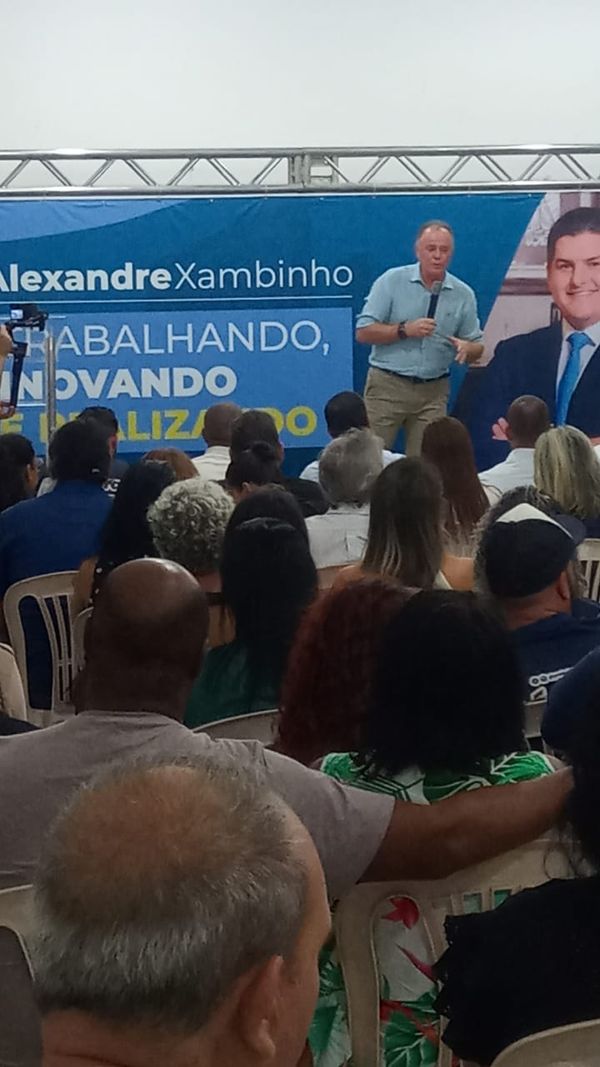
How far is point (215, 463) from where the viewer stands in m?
5.73

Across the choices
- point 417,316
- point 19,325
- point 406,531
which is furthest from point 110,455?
point 417,316

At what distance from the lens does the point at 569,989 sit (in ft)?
4.74

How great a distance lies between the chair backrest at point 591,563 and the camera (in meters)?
4.28

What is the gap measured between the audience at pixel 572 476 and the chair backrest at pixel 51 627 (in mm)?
1663

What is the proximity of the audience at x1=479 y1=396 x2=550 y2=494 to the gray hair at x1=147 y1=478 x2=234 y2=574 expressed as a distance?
2.03m

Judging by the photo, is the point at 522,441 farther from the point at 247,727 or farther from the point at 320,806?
the point at 320,806

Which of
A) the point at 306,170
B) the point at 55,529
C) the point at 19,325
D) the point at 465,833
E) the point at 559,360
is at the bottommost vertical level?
the point at 465,833

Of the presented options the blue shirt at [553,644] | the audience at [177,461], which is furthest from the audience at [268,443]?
the blue shirt at [553,644]

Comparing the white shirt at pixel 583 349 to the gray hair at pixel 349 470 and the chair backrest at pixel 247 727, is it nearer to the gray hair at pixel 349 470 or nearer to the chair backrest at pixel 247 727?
the gray hair at pixel 349 470

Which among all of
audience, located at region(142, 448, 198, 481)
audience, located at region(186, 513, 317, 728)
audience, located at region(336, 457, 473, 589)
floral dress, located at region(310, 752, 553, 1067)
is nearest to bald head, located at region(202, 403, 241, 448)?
audience, located at region(142, 448, 198, 481)

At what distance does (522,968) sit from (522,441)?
4126mm

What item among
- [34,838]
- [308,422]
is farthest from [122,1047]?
[308,422]

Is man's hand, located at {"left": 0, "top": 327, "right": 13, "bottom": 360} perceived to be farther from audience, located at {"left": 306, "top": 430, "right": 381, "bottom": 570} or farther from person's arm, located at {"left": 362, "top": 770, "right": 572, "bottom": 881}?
person's arm, located at {"left": 362, "top": 770, "right": 572, "bottom": 881}

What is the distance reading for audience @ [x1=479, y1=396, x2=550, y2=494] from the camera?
17.3 ft
